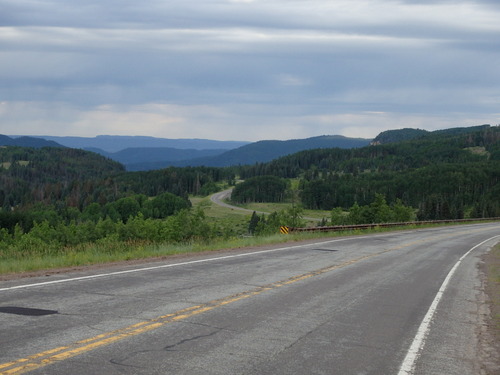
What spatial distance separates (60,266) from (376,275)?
8.72 meters

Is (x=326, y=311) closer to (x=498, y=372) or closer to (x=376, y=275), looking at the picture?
(x=498, y=372)

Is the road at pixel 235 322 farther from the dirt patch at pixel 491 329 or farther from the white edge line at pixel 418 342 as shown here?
the dirt patch at pixel 491 329

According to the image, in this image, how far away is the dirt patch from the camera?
23.8 feet

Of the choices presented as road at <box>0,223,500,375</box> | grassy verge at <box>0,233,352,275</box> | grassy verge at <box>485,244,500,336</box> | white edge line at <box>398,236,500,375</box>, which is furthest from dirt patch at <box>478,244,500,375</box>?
grassy verge at <box>0,233,352,275</box>

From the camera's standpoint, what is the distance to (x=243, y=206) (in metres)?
199

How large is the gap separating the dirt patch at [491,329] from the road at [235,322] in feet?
0.52

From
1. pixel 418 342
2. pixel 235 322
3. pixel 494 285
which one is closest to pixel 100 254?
pixel 235 322

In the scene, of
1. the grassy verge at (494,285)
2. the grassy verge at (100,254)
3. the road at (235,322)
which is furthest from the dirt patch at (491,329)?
the grassy verge at (100,254)

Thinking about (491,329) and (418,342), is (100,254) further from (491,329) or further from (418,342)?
(491,329)

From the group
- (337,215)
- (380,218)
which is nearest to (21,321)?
(380,218)

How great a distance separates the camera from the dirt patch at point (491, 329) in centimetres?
724

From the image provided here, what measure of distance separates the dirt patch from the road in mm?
157

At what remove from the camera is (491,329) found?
9500 millimetres

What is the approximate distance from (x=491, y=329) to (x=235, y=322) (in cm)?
450
